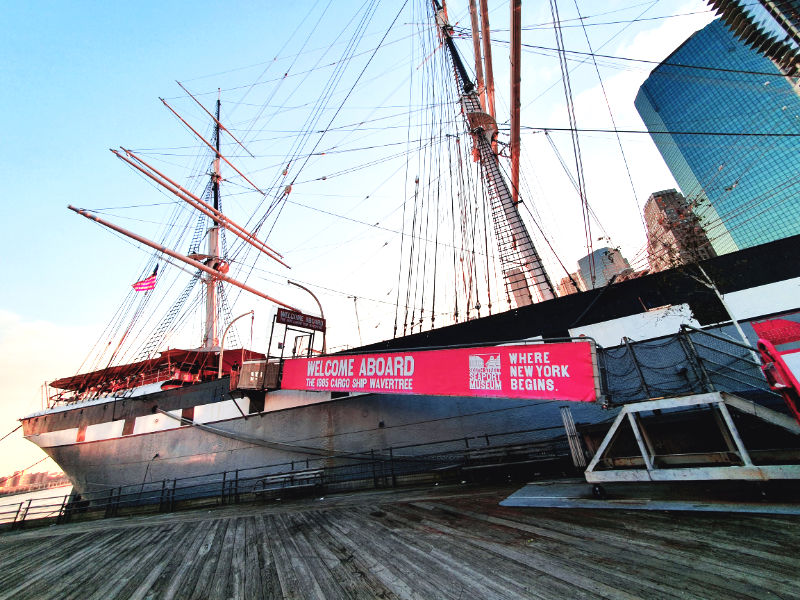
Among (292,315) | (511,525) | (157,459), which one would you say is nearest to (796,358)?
(511,525)

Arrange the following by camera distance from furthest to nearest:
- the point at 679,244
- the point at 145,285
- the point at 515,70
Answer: the point at 145,285, the point at 515,70, the point at 679,244

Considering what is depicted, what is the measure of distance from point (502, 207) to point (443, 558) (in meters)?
14.3

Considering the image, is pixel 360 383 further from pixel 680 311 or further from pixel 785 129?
pixel 785 129

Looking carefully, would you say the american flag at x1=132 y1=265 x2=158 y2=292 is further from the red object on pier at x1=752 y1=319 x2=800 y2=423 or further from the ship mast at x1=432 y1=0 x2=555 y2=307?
the red object on pier at x1=752 y1=319 x2=800 y2=423

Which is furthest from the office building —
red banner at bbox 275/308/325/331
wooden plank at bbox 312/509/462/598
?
red banner at bbox 275/308/325/331

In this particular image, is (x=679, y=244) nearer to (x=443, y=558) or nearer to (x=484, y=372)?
(x=484, y=372)

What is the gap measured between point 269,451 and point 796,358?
13.9m

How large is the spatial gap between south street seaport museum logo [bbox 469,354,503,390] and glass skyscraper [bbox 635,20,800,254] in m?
65.5

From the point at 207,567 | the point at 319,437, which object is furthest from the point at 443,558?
the point at 319,437

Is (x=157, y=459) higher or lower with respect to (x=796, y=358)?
lower

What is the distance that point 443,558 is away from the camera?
12.2ft

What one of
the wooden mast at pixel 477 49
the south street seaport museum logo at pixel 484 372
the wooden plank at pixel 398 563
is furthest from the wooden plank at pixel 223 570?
the wooden mast at pixel 477 49

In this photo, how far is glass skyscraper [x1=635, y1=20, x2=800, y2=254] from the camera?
52.8 m

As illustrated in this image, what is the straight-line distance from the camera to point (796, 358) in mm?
4395
